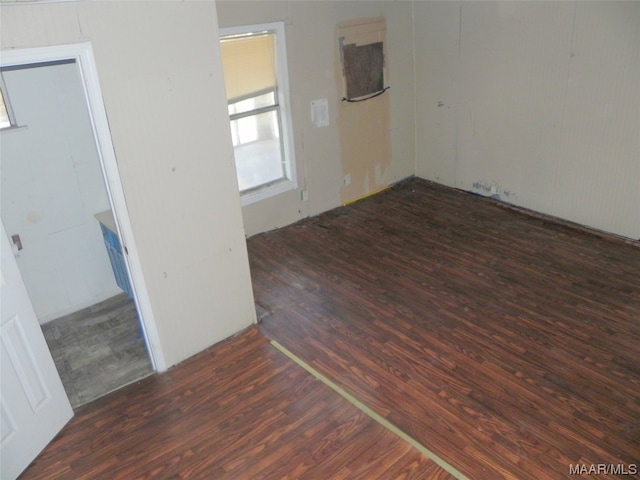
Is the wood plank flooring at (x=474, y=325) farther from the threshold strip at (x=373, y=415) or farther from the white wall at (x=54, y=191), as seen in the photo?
the white wall at (x=54, y=191)

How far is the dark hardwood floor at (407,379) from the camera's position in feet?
9.31

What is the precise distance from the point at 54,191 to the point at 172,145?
4.58 ft

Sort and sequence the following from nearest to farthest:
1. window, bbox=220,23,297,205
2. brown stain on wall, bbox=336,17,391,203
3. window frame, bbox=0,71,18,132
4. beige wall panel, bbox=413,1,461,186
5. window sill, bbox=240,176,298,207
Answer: window frame, bbox=0,71,18,132
window, bbox=220,23,297,205
window sill, bbox=240,176,298,207
brown stain on wall, bbox=336,17,391,203
beige wall panel, bbox=413,1,461,186

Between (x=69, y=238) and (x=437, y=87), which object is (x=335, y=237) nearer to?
(x=437, y=87)

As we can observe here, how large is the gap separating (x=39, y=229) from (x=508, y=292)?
378 centimetres

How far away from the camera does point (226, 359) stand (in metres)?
3.68

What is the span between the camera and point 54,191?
4.02m

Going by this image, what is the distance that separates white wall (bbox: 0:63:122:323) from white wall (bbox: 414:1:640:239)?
13.1ft

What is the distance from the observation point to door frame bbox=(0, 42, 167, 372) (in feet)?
8.59

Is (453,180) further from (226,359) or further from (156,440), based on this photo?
(156,440)

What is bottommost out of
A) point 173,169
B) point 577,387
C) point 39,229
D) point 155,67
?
point 577,387

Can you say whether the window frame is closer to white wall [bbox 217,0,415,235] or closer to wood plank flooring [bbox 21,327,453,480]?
white wall [bbox 217,0,415,235]

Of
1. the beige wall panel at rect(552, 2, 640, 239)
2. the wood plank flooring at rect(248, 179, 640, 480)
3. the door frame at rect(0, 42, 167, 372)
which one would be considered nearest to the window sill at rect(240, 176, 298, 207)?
the wood plank flooring at rect(248, 179, 640, 480)

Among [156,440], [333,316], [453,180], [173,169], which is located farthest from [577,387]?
[453,180]
